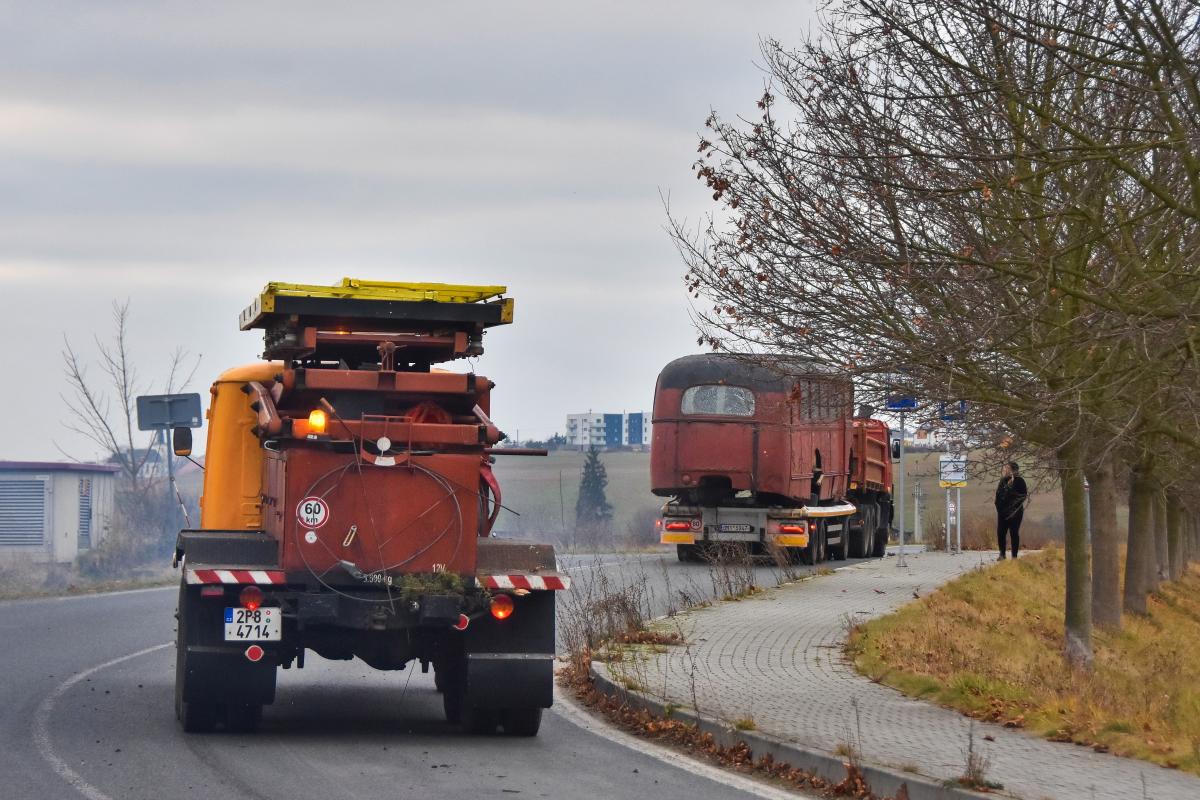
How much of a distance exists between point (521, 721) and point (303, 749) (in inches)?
64.0

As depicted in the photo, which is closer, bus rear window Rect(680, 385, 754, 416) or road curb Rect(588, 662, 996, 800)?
road curb Rect(588, 662, 996, 800)

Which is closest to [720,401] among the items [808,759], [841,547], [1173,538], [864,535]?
[841,547]

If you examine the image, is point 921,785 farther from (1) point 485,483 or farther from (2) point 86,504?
(2) point 86,504

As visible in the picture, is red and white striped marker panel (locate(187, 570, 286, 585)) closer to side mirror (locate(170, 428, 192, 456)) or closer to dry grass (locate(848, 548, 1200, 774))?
side mirror (locate(170, 428, 192, 456))

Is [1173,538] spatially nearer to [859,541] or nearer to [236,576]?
[859,541]

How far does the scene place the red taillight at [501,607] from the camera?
11.0 metres

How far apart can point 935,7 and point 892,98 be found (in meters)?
0.80

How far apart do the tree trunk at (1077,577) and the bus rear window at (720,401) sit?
506 inches

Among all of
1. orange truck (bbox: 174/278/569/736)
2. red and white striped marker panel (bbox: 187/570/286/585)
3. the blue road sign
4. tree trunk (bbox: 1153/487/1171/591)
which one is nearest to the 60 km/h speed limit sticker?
orange truck (bbox: 174/278/569/736)

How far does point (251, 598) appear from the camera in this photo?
Answer: 10.6 m

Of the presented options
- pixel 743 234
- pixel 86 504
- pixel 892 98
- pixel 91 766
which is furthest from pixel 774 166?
pixel 86 504

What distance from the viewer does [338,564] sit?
10.8m

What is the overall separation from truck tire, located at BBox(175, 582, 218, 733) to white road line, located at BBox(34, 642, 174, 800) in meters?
0.92

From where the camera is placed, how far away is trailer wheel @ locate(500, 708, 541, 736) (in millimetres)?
11236
